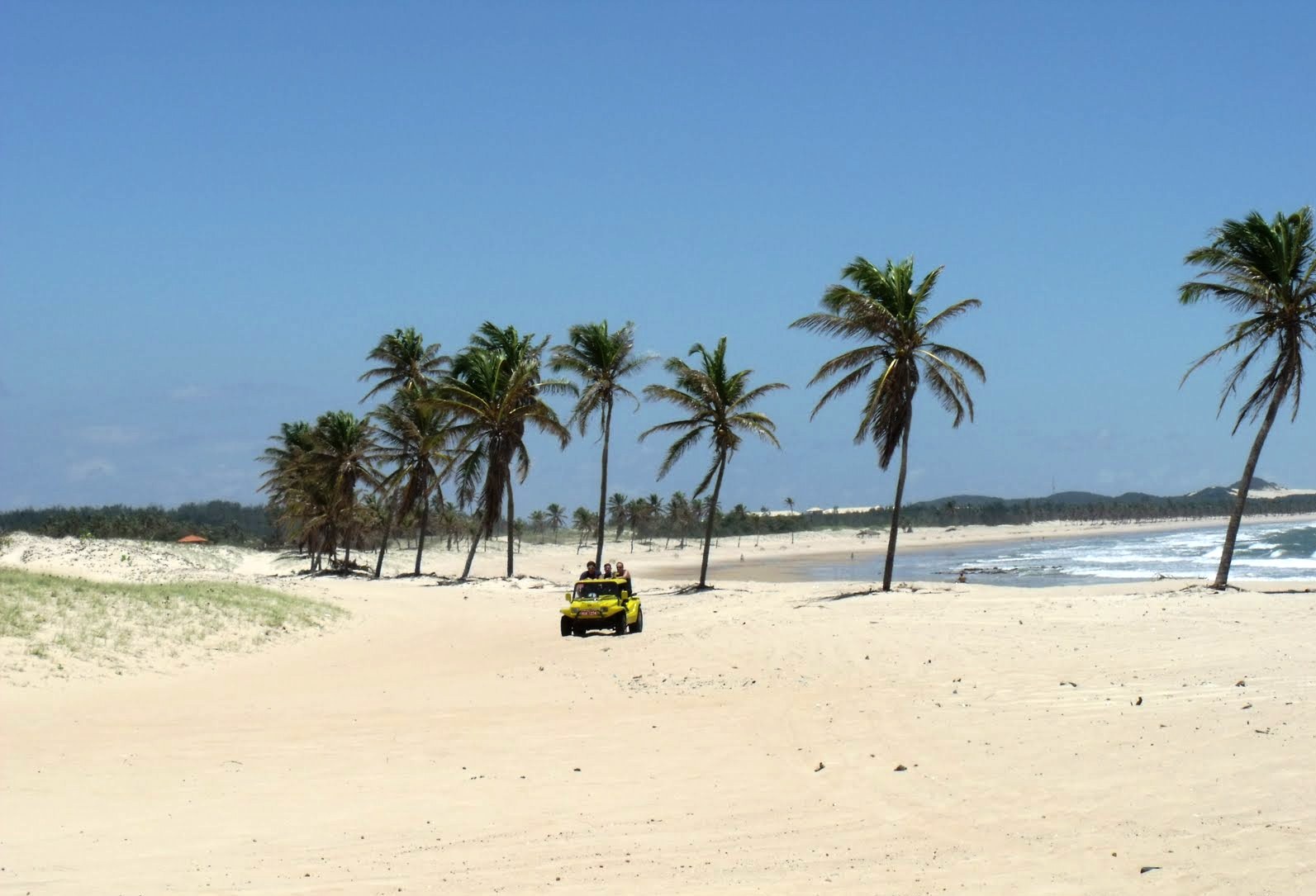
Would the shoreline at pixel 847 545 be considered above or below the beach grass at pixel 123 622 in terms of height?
below

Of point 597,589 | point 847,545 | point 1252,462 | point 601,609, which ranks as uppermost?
point 1252,462

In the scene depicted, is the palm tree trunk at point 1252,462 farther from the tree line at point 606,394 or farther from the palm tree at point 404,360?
the palm tree at point 404,360

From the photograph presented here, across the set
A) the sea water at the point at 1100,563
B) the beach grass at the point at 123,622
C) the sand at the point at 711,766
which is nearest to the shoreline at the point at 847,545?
the sea water at the point at 1100,563

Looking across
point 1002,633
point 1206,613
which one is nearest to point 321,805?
point 1002,633

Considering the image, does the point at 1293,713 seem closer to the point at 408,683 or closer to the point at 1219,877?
the point at 1219,877

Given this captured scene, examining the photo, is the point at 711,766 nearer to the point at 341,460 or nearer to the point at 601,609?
the point at 601,609

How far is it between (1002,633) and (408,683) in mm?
9786

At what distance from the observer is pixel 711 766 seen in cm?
949

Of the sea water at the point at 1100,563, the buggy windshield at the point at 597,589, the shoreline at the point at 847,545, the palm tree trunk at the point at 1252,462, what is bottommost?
the shoreline at the point at 847,545

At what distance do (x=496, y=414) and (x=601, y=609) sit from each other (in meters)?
18.1

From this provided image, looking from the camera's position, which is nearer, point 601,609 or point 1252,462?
point 601,609

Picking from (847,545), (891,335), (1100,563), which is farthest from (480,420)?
(847,545)

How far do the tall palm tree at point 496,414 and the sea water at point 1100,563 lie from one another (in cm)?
2054

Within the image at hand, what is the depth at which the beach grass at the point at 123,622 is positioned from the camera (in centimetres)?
1530
